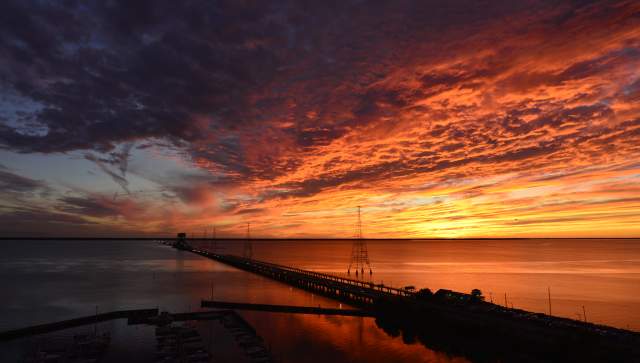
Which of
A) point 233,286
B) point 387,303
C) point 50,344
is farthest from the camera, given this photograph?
point 233,286

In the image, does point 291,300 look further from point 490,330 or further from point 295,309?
point 490,330

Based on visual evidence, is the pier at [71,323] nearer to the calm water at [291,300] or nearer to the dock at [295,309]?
the calm water at [291,300]

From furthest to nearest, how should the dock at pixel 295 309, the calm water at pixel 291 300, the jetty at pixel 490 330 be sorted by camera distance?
1. the dock at pixel 295 309
2. the calm water at pixel 291 300
3. the jetty at pixel 490 330

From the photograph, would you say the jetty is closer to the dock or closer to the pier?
the dock

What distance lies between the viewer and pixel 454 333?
2089 inches

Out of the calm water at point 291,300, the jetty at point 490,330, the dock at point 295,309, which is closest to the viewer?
the jetty at point 490,330

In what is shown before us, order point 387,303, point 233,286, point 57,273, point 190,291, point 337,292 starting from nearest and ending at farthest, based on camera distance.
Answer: point 387,303
point 337,292
point 190,291
point 233,286
point 57,273

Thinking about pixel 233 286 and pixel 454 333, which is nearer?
pixel 454 333

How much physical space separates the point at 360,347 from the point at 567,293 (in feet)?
257

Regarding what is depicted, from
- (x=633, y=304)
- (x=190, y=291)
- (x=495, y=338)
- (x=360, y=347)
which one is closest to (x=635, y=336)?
(x=495, y=338)

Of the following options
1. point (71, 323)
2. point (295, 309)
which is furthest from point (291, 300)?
point (71, 323)

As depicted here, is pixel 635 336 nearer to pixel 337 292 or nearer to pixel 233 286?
pixel 337 292

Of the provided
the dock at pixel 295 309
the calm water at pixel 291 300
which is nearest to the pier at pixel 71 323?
the calm water at pixel 291 300

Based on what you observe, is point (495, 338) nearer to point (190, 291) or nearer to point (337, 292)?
point (337, 292)
